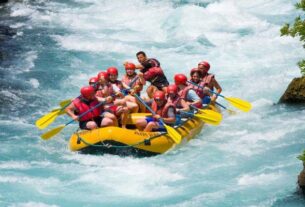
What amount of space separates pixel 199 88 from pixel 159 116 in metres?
1.66

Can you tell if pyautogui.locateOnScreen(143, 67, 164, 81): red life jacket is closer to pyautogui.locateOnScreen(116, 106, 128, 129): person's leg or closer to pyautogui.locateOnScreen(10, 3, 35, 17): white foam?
pyautogui.locateOnScreen(116, 106, 128, 129): person's leg

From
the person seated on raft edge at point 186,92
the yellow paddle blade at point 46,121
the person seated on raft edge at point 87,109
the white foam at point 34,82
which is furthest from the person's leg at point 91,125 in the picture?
the white foam at point 34,82

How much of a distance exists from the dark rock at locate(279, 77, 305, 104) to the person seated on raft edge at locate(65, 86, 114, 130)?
3.80 m

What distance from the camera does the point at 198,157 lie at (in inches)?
414

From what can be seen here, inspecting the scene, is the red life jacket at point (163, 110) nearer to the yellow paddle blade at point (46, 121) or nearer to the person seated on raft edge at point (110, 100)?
the person seated on raft edge at point (110, 100)

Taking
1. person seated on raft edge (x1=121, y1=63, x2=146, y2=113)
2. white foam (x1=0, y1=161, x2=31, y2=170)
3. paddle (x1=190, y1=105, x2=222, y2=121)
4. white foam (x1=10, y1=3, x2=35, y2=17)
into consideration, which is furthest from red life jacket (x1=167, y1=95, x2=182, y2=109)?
white foam (x1=10, y1=3, x2=35, y2=17)

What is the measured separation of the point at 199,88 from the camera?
11719 mm

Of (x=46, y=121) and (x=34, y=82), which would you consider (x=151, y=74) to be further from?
(x=34, y=82)

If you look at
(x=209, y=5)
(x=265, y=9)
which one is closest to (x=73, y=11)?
(x=209, y=5)

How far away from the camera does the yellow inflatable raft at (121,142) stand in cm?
997

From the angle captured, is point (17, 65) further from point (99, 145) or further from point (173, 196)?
point (173, 196)

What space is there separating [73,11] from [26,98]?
8315 millimetres

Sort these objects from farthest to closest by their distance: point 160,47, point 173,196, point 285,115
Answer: point 160,47 < point 285,115 < point 173,196

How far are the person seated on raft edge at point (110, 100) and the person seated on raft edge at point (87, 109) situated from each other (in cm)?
13
